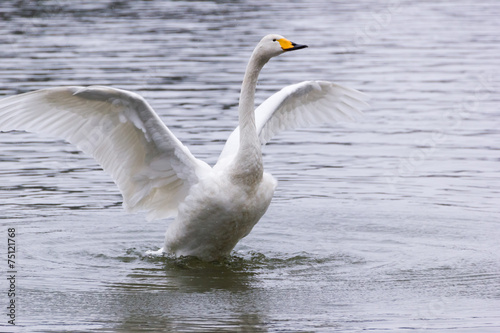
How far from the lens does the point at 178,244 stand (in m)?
9.56

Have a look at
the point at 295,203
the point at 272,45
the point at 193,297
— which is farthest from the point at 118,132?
the point at 295,203

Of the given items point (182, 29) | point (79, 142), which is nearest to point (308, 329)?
point (79, 142)

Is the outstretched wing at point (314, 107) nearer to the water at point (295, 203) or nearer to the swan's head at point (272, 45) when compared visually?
the water at point (295, 203)

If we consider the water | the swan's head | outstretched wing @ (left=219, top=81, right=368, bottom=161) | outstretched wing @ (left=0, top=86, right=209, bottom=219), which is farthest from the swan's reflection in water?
the swan's head

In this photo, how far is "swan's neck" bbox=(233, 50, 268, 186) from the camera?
29.2ft

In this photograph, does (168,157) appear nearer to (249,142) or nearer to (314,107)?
(249,142)

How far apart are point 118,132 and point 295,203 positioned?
3153mm

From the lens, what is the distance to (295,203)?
11.6 m

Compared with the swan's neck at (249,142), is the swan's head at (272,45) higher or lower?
higher

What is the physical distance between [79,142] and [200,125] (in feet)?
19.6

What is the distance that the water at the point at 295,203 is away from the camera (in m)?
7.95

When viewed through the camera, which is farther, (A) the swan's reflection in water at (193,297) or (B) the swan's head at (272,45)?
(B) the swan's head at (272,45)

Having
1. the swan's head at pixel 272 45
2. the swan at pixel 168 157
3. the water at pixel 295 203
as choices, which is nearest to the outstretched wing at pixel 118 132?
the swan at pixel 168 157

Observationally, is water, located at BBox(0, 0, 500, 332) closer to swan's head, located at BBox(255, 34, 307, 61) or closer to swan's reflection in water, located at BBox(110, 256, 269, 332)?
swan's reflection in water, located at BBox(110, 256, 269, 332)
